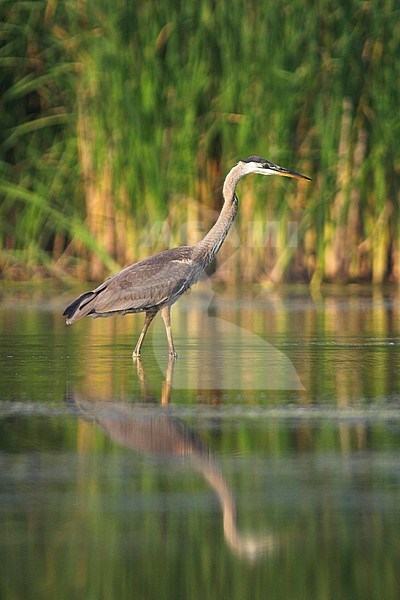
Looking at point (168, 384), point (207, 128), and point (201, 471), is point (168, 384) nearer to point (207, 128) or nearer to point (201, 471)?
A: point (201, 471)

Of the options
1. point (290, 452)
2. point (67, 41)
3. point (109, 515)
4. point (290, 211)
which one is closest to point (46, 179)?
point (67, 41)

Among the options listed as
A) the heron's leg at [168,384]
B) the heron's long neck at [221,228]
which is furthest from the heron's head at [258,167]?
the heron's leg at [168,384]

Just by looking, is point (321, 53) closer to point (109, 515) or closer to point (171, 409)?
point (171, 409)

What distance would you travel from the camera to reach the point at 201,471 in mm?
4828

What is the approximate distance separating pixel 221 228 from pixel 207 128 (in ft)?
15.2

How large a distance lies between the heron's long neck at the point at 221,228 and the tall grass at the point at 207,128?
340 centimetres

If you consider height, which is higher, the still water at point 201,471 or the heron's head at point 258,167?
the heron's head at point 258,167

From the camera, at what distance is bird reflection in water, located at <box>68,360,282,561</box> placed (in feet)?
12.9

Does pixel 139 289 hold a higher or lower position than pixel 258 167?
lower

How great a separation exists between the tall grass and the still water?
14.3 ft

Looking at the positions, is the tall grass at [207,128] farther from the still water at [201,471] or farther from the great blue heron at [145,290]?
the still water at [201,471]

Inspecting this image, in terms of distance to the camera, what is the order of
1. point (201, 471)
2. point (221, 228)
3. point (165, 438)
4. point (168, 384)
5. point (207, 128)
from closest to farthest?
point (201, 471)
point (165, 438)
point (168, 384)
point (221, 228)
point (207, 128)

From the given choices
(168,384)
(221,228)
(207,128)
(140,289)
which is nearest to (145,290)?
(140,289)

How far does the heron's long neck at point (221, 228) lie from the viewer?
9.13 m
